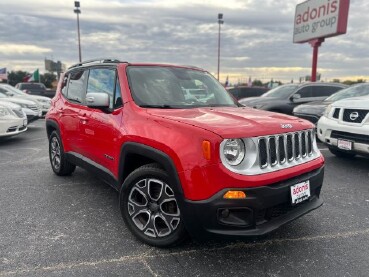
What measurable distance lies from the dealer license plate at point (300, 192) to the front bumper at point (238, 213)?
0.06m

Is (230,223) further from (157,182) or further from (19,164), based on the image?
(19,164)

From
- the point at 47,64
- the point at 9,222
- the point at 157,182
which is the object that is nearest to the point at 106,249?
the point at 157,182

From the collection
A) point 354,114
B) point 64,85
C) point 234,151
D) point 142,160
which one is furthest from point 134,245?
point 354,114

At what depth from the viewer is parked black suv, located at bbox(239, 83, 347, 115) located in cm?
1064

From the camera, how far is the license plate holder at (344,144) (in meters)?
5.86

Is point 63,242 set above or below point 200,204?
below

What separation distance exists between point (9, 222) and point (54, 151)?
203 centimetres

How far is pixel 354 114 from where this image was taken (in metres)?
5.93

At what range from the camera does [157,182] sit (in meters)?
3.19

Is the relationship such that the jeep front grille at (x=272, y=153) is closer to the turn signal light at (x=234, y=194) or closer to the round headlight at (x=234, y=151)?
the round headlight at (x=234, y=151)

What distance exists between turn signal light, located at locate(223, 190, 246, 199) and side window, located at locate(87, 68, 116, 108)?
5.90ft

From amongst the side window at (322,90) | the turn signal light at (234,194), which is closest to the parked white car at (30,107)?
the side window at (322,90)

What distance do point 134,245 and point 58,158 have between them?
9.30ft

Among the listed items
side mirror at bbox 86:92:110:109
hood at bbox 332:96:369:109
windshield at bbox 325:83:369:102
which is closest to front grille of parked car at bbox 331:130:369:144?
hood at bbox 332:96:369:109
